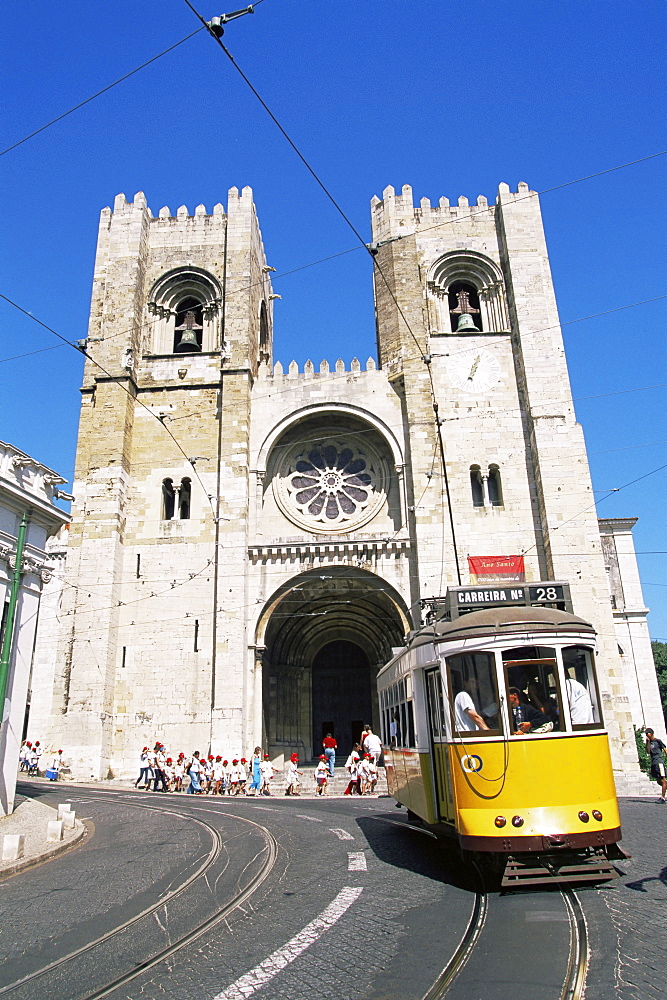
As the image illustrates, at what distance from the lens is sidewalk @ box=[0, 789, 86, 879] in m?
7.20

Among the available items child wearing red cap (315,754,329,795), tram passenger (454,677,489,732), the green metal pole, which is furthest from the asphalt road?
child wearing red cap (315,754,329,795)

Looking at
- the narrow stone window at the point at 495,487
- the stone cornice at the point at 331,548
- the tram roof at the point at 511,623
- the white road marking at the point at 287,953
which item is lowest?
the white road marking at the point at 287,953

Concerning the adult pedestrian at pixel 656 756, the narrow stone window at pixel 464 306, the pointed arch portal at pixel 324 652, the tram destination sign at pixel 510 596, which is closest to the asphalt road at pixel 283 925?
the tram destination sign at pixel 510 596

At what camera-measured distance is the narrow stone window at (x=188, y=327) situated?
2328cm

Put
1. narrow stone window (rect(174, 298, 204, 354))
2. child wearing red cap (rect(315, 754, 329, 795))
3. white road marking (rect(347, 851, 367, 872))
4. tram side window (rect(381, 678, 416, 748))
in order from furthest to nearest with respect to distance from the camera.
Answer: narrow stone window (rect(174, 298, 204, 354)) < child wearing red cap (rect(315, 754, 329, 795)) < tram side window (rect(381, 678, 416, 748)) < white road marking (rect(347, 851, 367, 872))

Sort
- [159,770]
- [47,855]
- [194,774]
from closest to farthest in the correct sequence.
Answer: [47,855], [194,774], [159,770]

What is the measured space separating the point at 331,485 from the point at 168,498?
506 cm

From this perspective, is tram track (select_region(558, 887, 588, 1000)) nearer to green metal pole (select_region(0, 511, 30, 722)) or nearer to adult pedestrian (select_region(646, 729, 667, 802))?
green metal pole (select_region(0, 511, 30, 722))

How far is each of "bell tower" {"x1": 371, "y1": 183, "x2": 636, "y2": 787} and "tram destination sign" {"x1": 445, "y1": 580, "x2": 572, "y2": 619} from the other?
454 inches

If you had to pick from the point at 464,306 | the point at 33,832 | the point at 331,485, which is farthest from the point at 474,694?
the point at 464,306

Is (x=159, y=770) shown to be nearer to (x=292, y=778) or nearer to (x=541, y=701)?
(x=292, y=778)

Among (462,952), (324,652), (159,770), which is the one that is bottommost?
(462,952)

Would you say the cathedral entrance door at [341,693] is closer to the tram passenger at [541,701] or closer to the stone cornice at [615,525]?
the stone cornice at [615,525]

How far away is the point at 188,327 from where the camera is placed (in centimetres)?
2358
